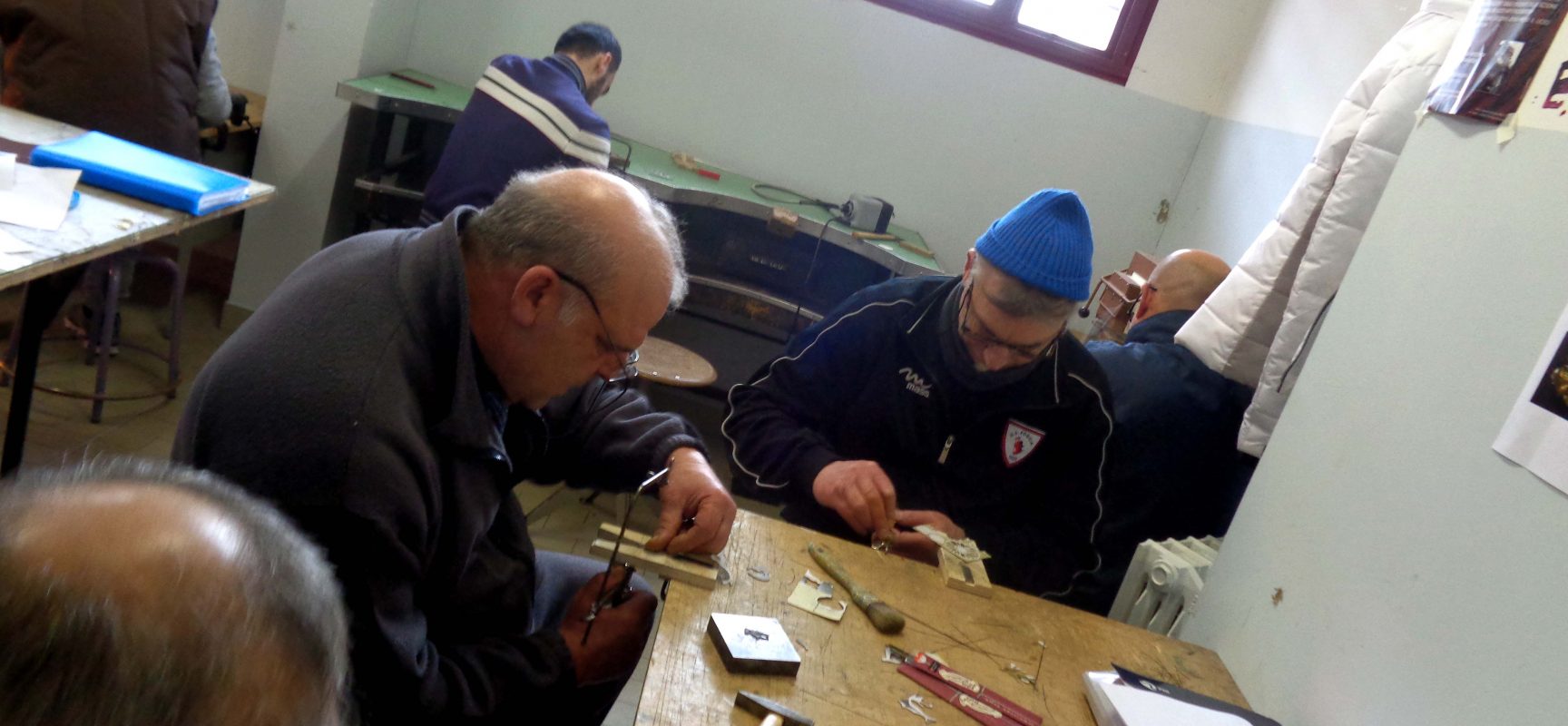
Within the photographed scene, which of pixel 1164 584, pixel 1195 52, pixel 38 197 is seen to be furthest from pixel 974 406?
pixel 1195 52

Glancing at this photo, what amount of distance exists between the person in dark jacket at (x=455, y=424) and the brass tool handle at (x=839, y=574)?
0.15 metres

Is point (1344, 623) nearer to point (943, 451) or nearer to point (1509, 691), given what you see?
point (1509, 691)

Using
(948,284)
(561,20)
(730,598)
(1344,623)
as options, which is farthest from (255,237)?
(1344,623)

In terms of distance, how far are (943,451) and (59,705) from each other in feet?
6.11

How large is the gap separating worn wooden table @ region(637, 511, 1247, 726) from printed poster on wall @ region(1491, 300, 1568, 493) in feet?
1.85

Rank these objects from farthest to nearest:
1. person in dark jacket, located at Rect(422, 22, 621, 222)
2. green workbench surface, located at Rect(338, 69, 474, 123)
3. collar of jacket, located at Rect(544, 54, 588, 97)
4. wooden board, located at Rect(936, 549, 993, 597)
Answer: green workbench surface, located at Rect(338, 69, 474, 123) → collar of jacket, located at Rect(544, 54, 588, 97) → person in dark jacket, located at Rect(422, 22, 621, 222) → wooden board, located at Rect(936, 549, 993, 597)

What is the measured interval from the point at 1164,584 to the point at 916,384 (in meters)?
0.62

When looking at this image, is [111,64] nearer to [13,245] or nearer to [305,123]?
[305,123]

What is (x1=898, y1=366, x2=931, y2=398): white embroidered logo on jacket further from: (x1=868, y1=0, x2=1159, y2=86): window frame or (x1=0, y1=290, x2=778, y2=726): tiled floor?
(x1=868, y1=0, x2=1159, y2=86): window frame

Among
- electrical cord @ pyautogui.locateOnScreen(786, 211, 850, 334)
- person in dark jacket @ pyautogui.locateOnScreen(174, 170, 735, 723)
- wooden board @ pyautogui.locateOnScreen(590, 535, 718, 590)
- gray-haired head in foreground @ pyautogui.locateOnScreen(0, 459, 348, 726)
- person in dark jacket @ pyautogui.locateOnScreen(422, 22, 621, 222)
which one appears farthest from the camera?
electrical cord @ pyautogui.locateOnScreen(786, 211, 850, 334)

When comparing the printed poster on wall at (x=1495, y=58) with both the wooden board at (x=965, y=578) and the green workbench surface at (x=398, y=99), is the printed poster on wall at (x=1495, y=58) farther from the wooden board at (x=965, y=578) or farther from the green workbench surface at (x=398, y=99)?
the green workbench surface at (x=398, y=99)

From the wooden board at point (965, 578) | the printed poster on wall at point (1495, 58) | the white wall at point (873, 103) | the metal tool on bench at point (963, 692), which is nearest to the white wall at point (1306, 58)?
the white wall at point (873, 103)

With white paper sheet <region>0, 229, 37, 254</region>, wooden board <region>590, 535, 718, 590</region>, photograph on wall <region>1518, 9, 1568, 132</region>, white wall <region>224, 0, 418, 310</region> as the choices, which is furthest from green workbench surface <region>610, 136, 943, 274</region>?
photograph on wall <region>1518, 9, 1568, 132</region>

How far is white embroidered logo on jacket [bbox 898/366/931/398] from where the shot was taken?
2.22 metres
